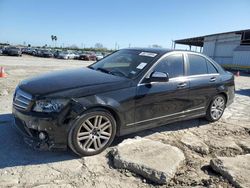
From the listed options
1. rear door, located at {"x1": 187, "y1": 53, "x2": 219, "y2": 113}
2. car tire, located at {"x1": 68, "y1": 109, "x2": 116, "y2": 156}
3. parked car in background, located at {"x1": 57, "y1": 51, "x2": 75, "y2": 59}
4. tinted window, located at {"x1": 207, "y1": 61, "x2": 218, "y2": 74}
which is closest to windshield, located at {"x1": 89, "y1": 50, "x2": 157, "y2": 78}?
car tire, located at {"x1": 68, "y1": 109, "x2": 116, "y2": 156}

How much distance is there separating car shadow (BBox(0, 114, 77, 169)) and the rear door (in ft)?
9.16

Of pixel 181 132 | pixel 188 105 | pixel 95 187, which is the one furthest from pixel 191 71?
pixel 95 187

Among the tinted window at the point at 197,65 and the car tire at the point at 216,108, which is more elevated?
the tinted window at the point at 197,65

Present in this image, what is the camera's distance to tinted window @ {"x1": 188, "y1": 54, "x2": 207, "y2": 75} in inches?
211

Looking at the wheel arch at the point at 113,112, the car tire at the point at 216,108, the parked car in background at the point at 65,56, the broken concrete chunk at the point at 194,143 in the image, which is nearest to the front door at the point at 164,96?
the wheel arch at the point at 113,112

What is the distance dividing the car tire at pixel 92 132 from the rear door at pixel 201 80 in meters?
2.04

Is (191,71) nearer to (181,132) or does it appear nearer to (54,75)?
(181,132)

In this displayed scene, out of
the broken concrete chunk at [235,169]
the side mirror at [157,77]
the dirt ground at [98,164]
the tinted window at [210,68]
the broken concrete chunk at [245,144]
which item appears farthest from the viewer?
the tinted window at [210,68]

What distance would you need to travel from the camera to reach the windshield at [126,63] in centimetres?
457

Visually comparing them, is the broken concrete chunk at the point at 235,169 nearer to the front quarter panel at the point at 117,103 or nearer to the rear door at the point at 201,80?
the front quarter panel at the point at 117,103

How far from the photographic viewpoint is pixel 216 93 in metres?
5.93

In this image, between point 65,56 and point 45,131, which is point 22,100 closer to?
point 45,131

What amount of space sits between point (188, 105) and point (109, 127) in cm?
197

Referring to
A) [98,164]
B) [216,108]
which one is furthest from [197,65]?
[98,164]
